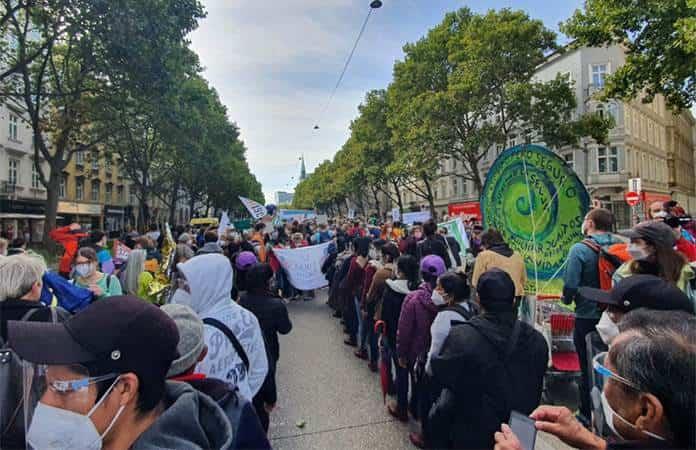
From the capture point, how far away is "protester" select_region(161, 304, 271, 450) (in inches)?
61.6

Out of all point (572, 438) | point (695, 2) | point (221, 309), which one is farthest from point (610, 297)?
point (695, 2)

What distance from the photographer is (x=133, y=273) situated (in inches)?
201

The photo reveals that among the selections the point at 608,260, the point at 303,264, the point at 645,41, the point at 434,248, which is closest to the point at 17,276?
the point at 608,260

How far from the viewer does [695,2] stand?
791cm

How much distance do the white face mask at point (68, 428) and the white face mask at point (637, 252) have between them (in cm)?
366

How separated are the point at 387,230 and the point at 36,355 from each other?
12.4 m

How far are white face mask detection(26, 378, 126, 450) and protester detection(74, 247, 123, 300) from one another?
3347mm

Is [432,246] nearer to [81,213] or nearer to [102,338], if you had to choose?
[102,338]

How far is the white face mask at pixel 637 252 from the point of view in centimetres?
320

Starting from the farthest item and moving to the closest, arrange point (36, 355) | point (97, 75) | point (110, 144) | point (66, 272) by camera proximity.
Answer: point (110, 144) < point (97, 75) < point (66, 272) < point (36, 355)

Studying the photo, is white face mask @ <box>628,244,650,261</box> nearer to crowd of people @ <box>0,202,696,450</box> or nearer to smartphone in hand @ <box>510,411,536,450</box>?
crowd of people @ <box>0,202,696,450</box>

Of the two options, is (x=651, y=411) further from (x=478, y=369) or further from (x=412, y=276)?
(x=412, y=276)

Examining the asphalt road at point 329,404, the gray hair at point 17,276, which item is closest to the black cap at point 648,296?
the asphalt road at point 329,404

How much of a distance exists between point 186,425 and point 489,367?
1672mm
